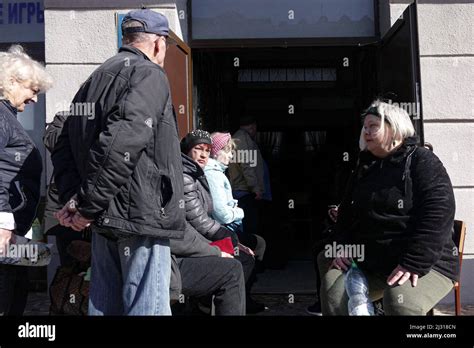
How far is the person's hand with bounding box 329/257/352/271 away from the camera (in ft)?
10.8

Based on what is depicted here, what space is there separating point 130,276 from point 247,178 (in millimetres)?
3611

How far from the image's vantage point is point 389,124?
331 centimetres

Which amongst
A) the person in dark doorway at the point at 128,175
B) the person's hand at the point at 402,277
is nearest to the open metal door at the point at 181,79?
the person in dark doorway at the point at 128,175

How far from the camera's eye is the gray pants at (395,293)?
304cm

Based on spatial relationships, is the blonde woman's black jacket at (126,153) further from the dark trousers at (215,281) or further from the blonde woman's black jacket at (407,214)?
the blonde woman's black jacket at (407,214)

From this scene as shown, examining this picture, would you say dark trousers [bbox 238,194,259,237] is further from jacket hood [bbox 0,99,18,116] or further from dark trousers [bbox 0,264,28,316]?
jacket hood [bbox 0,99,18,116]

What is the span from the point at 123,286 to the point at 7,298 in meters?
0.84

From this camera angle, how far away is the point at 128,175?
2.62 metres

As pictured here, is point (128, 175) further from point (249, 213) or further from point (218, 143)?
point (249, 213)

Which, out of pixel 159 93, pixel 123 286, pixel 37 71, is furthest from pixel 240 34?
pixel 123 286

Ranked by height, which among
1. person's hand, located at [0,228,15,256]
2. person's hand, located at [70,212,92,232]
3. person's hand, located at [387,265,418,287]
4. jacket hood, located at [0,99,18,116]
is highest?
jacket hood, located at [0,99,18,116]

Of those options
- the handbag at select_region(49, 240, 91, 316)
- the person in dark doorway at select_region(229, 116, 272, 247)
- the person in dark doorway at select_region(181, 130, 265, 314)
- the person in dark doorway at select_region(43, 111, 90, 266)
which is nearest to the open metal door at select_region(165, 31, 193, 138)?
the person in dark doorway at select_region(229, 116, 272, 247)

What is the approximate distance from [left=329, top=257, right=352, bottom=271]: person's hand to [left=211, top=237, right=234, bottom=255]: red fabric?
0.77 m

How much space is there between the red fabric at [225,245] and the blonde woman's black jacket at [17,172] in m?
1.17
